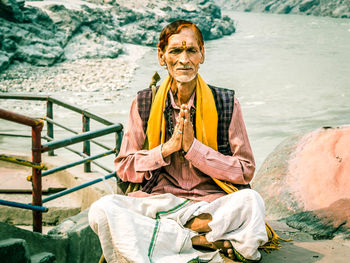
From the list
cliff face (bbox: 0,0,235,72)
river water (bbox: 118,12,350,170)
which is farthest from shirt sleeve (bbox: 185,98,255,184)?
cliff face (bbox: 0,0,235,72)

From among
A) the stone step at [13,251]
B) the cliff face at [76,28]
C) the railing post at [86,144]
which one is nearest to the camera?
the stone step at [13,251]

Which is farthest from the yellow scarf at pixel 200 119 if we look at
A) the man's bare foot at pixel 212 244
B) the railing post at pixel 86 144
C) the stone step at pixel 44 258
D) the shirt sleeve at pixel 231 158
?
the railing post at pixel 86 144

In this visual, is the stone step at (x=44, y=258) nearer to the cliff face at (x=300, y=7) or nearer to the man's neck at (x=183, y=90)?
the man's neck at (x=183, y=90)

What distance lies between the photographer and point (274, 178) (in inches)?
162

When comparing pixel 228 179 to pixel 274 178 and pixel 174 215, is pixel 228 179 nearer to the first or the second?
pixel 174 215

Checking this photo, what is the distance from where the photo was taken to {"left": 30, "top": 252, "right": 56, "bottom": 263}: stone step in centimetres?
253

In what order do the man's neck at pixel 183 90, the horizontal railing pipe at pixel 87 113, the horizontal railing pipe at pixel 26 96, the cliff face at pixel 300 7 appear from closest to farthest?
the man's neck at pixel 183 90, the horizontal railing pipe at pixel 87 113, the horizontal railing pipe at pixel 26 96, the cliff face at pixel 300 7

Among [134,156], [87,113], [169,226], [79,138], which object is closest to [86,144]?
[87,113]

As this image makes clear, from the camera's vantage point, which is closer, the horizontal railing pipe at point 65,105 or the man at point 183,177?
the man at point 183,177

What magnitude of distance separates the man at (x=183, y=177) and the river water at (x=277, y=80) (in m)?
10.4

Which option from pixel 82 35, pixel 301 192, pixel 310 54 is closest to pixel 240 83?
pixel 310 54

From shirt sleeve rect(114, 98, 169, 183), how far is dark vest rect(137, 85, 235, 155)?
0.04 metres

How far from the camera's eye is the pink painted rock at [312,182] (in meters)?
3.41

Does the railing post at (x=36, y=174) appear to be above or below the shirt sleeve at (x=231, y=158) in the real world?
below
